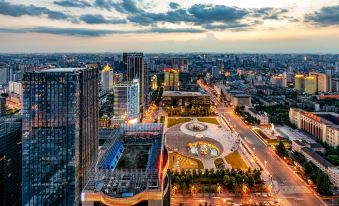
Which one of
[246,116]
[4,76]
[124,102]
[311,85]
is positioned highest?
[4,76]

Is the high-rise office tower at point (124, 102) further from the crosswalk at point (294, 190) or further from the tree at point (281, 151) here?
the crosswalk at point (294, 190)

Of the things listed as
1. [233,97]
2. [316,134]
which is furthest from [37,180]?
[233,97]

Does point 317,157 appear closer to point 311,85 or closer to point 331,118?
point 331,118

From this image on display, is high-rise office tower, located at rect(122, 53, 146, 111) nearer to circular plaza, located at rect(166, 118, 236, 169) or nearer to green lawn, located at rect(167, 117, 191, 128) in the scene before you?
green lawn, located at rect(167, 117, 191, 128)

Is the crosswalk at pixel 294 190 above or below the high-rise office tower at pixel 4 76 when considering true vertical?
below

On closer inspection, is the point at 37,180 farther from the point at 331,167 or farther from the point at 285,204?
the point at 331,167

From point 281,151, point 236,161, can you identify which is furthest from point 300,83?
point 236,161

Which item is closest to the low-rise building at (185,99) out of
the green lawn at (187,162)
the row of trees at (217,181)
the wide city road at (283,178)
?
the wide city road at (283,178)
